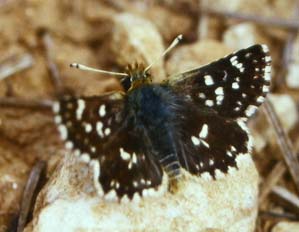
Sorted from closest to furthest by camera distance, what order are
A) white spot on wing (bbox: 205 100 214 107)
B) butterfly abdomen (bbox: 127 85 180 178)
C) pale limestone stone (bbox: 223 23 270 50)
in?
1. butterfly abdomen (bbox: 127 85 180 178)
2. white spot on wing (bbox: 205 100 214 107)
3. pale limestone stone (bbox: 223 23 270 50)

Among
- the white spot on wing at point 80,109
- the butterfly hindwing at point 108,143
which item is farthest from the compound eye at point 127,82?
the white spot on wing at point 80,109

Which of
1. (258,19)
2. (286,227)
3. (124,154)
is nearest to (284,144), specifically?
(286,227)

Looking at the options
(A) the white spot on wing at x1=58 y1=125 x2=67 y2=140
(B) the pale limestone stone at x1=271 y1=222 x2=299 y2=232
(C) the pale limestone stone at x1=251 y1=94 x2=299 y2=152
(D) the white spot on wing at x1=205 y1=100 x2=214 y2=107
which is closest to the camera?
(A) the white spot on wing at x1=58 y1=125 x2=67 y2=140

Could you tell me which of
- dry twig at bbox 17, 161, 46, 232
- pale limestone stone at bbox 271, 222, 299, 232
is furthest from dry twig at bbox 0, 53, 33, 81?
pale limestone stone at bbox 271, 222, 299, 232

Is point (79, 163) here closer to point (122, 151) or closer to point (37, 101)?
point (122, 151)

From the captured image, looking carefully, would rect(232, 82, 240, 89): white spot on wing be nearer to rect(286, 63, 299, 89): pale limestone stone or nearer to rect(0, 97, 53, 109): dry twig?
rect(286, 63, 299, 89): pale limestone stone

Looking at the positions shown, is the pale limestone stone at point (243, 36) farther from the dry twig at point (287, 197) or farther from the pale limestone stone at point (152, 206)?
the pale limestone stone at point (152, 206)

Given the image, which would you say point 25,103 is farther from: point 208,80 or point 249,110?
point 249,110
